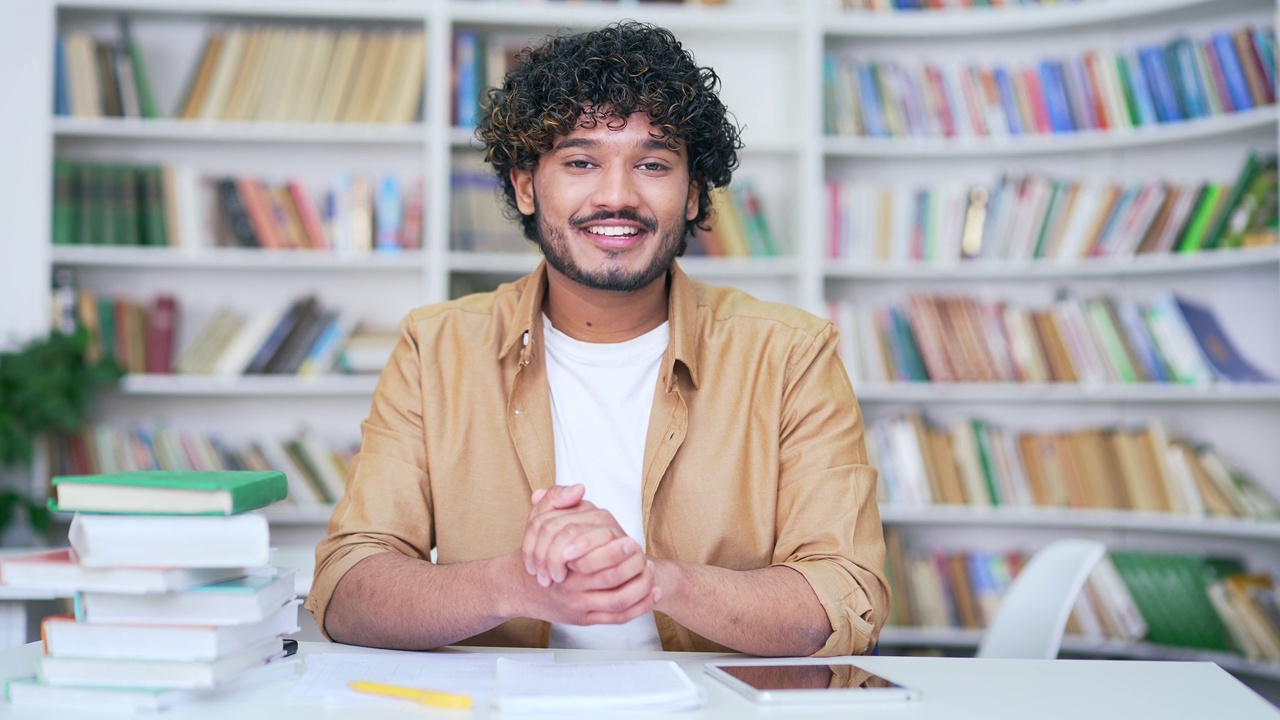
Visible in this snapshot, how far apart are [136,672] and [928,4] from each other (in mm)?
3310

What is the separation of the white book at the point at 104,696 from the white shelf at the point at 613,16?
2756 mm

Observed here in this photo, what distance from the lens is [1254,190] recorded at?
126 inches

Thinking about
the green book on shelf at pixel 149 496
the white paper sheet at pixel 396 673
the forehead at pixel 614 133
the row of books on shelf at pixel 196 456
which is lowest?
the row of books on shelf at pixel 196 456

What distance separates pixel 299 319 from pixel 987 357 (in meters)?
2.16

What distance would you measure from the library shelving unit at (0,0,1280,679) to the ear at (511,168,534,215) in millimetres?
1484

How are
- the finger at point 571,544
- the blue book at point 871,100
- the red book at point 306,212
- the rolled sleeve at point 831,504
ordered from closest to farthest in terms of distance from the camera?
the finger at point 571,544 < the rolled sleeve at point 831,504 < the red book at point 306,212 < the blue book at point 871,100

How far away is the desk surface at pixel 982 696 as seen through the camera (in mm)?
1055

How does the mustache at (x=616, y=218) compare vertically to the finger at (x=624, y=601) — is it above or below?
above

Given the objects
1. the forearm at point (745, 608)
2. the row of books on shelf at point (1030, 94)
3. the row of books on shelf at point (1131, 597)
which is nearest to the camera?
the forearm at point (745, 608)

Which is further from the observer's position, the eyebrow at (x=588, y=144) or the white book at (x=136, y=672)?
the eyebrow at (x=588, y=144)

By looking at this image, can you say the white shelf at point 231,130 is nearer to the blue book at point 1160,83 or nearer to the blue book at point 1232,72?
the blue book at point 1160,83

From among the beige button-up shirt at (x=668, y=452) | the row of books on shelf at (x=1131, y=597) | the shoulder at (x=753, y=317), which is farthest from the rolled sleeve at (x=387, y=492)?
the row of books on shelf at (x=1131, y=597)

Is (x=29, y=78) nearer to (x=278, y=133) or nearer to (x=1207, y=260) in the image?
(x=278, y=133)

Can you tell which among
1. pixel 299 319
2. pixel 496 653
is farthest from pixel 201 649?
pixel 299 319
